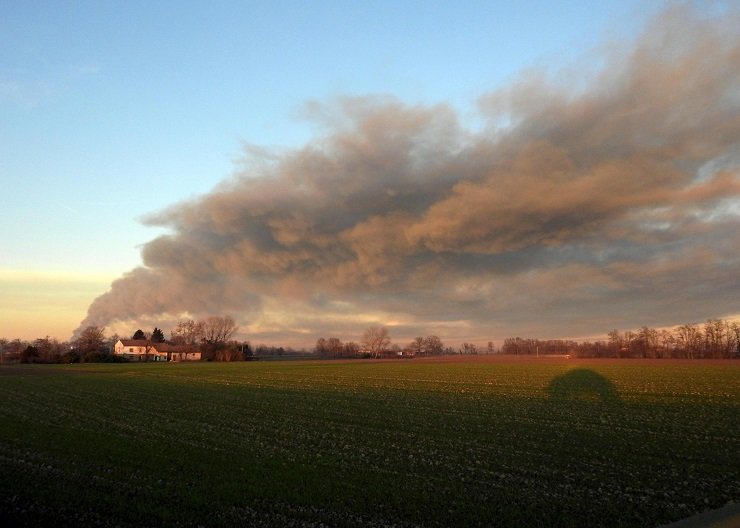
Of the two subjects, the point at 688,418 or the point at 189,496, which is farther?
the point at 688,418

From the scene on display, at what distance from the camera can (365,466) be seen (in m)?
14.3

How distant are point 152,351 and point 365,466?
608ft

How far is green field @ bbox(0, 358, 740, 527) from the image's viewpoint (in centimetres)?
1024

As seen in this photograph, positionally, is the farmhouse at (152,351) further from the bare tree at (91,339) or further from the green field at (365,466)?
the green field at (365,466)

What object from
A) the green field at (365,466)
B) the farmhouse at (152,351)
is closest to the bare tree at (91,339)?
the farmhouse at (152,351)

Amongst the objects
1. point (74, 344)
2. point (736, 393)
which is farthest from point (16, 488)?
point (74, 344)

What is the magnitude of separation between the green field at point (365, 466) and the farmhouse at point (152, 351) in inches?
5857

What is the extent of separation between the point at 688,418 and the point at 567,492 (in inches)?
657

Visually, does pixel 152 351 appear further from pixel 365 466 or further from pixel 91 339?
pixel 365 466

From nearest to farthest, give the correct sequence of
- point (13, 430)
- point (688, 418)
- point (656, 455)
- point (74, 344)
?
point (656, 455)
point (13, 430)
point (688, 418)
point (74, 344)

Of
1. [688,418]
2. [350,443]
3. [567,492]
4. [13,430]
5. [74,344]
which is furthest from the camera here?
[74,344]

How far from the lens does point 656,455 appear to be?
52.4 ft

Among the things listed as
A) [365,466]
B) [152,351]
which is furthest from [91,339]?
[365,466]

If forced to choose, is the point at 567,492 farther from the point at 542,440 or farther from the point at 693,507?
the point at 542,440
